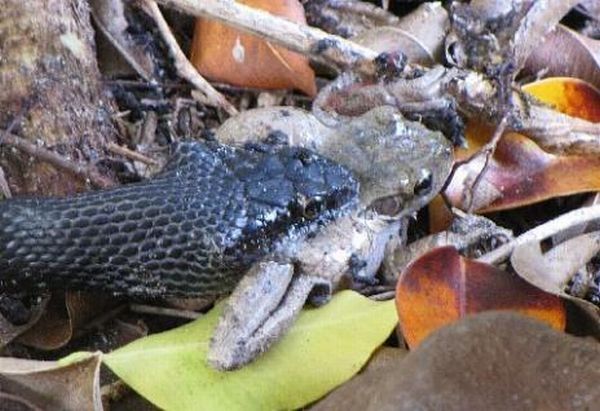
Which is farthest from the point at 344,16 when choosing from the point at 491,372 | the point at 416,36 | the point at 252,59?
the point at 491,372

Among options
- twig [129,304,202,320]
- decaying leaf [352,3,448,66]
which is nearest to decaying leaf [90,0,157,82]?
decaying leaf [352,3,448,66]

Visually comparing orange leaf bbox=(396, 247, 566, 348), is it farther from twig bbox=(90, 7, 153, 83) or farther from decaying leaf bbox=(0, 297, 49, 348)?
twig bbox=(90, 7, 153, 83)

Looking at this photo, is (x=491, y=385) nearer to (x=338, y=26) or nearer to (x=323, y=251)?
(x=323, y=251)

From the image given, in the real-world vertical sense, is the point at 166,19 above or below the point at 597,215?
above

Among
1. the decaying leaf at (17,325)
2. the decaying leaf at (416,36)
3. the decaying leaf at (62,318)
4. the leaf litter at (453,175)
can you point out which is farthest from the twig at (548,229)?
the decaying leaf at (17,325)

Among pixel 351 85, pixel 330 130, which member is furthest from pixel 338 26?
pixel 330 130

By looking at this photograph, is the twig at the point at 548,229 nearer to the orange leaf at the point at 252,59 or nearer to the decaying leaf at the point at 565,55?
the decaying leaf at the point at 565,55
